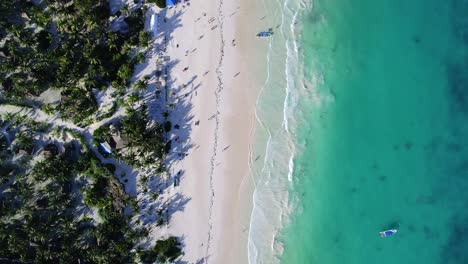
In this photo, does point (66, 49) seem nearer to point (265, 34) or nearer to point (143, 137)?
point (143, 137)

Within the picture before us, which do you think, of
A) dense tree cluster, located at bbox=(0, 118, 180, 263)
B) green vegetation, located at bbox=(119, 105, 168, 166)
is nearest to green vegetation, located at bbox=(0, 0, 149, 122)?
green vegetation, located at bbox=(119, 105, 168, 166)

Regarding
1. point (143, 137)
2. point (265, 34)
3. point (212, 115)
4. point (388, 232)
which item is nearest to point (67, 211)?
point (143, 137)

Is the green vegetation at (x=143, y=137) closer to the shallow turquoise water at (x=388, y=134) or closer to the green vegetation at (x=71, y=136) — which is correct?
the green vegetation at (x=71, y=136)

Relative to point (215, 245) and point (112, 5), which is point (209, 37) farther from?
point (215, 245)

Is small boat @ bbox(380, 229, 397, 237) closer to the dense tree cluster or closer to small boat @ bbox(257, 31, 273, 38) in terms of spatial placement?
the dense tree cluster

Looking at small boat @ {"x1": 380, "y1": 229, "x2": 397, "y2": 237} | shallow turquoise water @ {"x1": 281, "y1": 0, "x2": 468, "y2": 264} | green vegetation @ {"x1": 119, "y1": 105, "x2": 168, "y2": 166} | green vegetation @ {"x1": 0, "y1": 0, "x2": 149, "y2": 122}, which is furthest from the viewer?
small boat @ {"x1": 380, "y1": 229, "x2": 397, "y2": 237}
